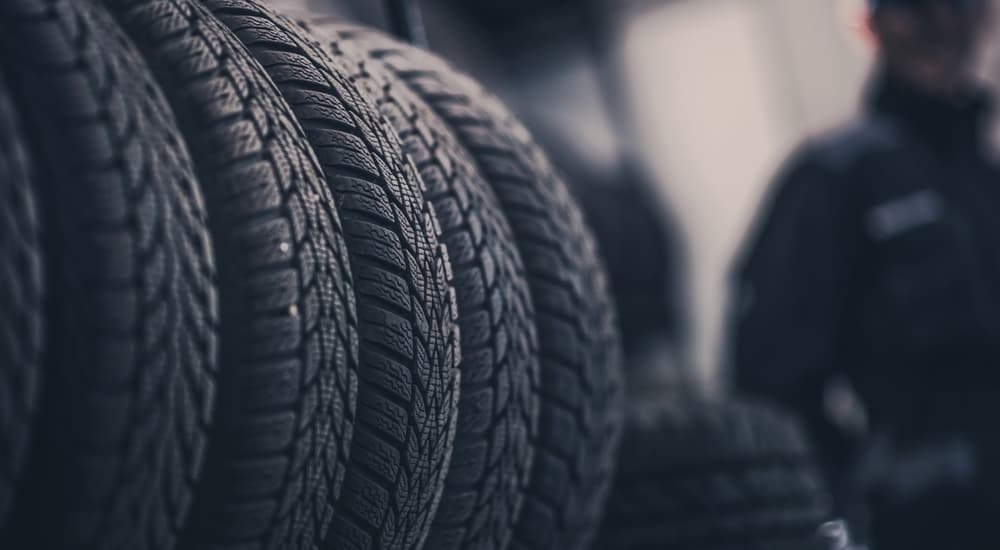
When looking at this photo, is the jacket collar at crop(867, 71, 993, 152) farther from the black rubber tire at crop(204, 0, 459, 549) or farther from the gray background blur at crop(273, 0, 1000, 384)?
the gray background blur at crop(273, 0, 1000, 384)

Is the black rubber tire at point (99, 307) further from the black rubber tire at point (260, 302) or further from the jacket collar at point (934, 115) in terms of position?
the jacket collar at point (934, 115)

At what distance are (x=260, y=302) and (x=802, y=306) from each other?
57.6 inches

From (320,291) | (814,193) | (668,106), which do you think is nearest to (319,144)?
(320,291)

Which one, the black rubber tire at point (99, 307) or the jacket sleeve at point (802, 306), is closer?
the black rubber tire at point (99, 307)

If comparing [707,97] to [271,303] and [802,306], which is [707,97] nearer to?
[802,306]

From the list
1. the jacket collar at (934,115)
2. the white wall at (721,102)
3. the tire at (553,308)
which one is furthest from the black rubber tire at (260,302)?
the white wall at (721,102)

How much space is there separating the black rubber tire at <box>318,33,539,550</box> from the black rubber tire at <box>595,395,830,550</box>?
291 mm

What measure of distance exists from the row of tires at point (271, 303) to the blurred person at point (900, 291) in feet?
3.65

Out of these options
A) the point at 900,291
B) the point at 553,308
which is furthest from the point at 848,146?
the point at 553,308

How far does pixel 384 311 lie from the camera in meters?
0.55

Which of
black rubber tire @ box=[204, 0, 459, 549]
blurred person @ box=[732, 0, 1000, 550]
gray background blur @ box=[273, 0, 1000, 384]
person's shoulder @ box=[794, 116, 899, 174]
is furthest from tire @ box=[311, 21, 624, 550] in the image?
gray background blur @ box=[273, 0, 1000, 384]

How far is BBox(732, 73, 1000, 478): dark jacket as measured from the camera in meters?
1.73

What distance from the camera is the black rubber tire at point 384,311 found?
552 mm

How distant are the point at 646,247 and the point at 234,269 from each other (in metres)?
4.04
